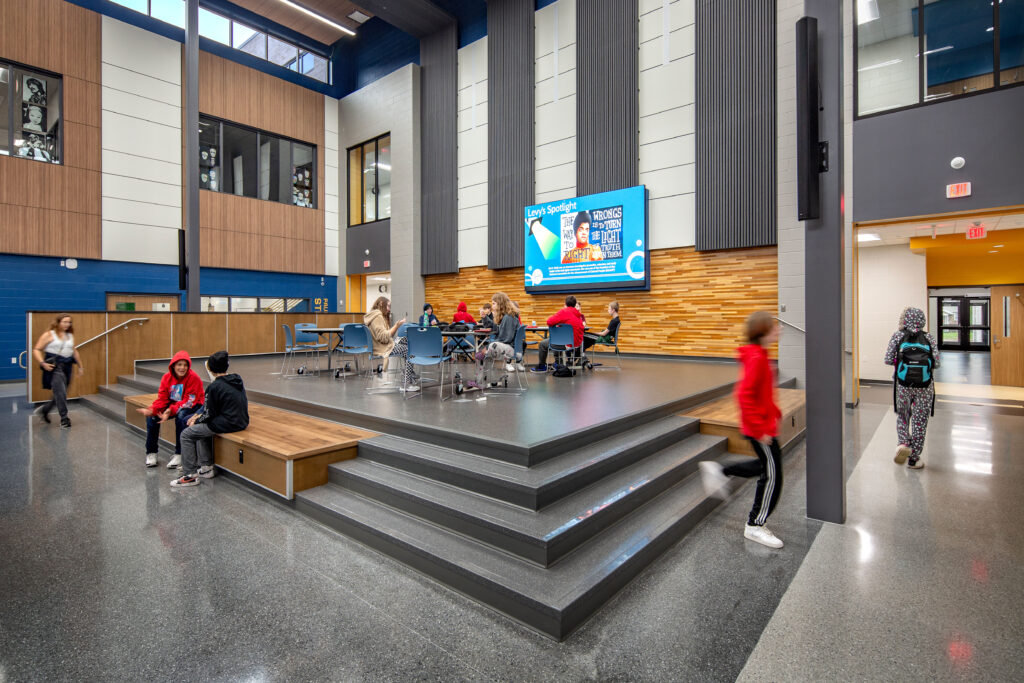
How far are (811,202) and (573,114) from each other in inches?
317

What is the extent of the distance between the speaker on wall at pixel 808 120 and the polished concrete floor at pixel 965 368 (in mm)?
7768

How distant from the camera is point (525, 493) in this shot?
8.89 feet

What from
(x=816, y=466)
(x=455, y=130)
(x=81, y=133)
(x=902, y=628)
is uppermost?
(x=455, y=130)

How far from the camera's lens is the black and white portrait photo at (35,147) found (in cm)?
964

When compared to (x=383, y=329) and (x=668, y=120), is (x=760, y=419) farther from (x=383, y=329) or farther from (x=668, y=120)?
(x=668, y=120)

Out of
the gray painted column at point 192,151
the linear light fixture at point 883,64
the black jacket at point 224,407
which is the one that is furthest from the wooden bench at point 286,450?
the linear light fixture at point 883,64

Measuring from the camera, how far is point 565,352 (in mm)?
7559

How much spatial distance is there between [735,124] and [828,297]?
250 inches

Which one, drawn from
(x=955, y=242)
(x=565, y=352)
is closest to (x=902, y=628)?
(x=565, y=352)

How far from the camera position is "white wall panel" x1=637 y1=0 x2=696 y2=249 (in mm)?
8773

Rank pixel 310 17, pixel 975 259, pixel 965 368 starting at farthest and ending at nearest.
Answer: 1. pixel 310 17
2. pixel 965 368
3. pixel 975 259

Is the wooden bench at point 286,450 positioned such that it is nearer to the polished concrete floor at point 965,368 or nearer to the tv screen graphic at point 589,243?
the tv screen graphic at point 589,243

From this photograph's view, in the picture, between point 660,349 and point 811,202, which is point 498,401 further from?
point 660,349

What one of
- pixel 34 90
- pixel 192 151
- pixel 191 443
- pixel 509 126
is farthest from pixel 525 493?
pixel 34 90
